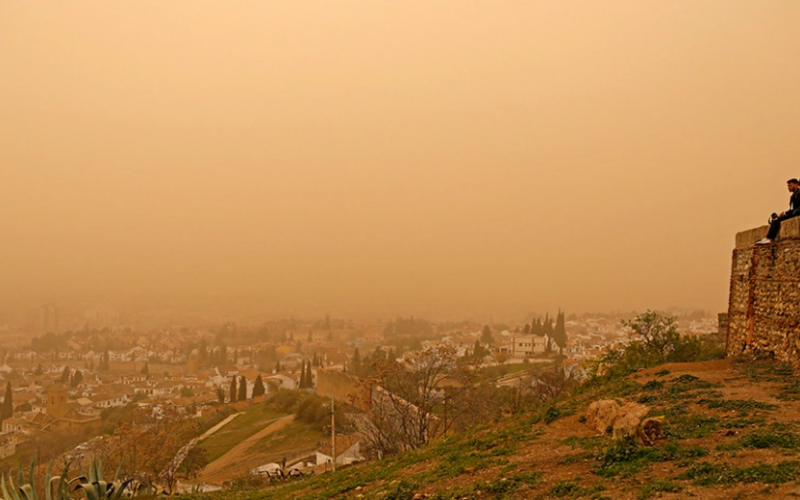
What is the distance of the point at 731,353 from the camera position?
41.1 feet

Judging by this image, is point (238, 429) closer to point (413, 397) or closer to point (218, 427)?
point (218, 427)

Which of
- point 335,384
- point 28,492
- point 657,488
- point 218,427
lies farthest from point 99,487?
point 218,427

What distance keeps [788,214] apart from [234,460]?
123 ft

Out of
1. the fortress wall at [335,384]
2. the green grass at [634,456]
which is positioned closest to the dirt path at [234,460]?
the fortress wall at [335,384]

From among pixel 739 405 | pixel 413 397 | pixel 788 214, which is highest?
pixel 788 214

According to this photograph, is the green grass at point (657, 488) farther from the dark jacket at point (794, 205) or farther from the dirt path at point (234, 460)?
the dirt path at point (234, 460)

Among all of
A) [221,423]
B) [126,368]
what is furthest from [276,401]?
[126,368]

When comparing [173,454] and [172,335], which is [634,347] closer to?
[173,454]

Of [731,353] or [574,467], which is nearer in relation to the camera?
[574,467]

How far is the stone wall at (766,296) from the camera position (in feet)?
31.4

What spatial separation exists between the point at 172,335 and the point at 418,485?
145544 millimetres

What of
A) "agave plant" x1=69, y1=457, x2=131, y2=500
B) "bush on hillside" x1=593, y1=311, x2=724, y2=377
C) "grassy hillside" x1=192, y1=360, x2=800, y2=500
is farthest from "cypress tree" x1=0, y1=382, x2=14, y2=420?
"bush on hillside" x1=593, y1=311, x2=724, y2=377

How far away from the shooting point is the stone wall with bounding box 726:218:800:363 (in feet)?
31.4

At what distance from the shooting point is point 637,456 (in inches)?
225
